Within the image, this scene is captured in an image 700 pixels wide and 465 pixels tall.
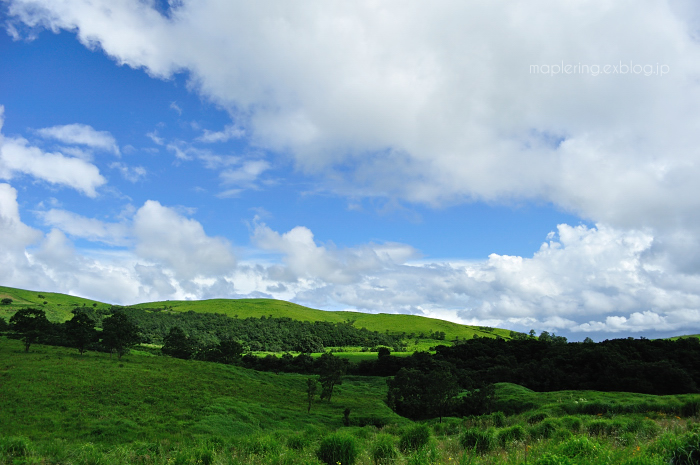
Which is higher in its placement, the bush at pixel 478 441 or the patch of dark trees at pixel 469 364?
the bush at pixel 478 441

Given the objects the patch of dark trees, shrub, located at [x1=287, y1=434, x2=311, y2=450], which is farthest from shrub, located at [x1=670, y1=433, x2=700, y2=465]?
the patch of dark trees

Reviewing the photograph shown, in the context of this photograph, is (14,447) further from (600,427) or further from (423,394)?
(423,394)

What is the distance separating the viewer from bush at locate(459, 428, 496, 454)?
16.4m

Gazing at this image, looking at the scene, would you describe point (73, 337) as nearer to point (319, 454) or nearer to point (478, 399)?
point (478, 399)

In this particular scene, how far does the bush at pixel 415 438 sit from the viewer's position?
17266mm

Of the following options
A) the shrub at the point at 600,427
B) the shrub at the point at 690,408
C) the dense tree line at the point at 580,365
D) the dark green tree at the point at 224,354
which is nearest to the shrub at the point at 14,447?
the shrub at the point at 600,427

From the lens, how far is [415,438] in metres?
17.7

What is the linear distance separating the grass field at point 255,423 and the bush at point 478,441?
6 cm

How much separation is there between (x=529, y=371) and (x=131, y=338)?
338 feet

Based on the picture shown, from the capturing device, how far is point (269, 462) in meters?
13.2

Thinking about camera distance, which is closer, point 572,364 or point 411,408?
point 411,408

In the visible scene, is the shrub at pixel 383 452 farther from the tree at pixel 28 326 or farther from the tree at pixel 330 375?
the tree at pixel 28 326

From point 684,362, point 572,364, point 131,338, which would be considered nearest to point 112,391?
point 131,338

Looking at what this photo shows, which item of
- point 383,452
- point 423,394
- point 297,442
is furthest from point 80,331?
point 383,452
